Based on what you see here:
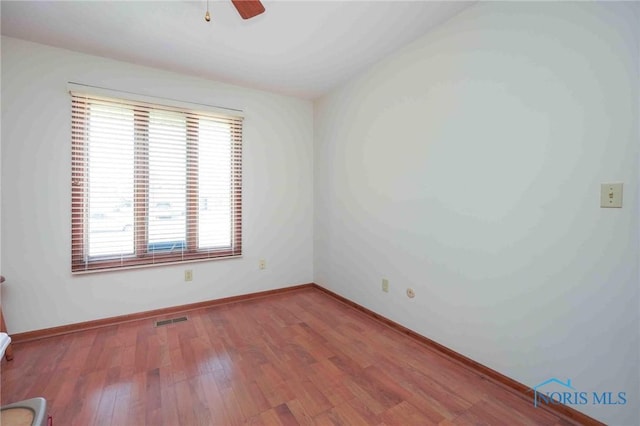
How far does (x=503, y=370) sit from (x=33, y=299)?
12.2 ft

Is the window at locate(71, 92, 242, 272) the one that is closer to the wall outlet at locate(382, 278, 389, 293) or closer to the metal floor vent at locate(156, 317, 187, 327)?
the metal floor vent at locate(156, 317, 187, 327)

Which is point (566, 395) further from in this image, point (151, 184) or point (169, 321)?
point (151, 184)

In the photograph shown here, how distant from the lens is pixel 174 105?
2848 millimetres

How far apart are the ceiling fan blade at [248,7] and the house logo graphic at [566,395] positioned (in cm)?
277

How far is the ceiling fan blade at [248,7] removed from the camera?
1.59 m

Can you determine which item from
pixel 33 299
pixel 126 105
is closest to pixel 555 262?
pixel 126 105

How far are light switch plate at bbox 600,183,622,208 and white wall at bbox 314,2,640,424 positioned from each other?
0.08 feet

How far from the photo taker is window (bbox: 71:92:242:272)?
8.25 ft

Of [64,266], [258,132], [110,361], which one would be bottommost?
[110,361]

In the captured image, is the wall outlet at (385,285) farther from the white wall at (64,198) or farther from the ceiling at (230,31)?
the ceiling at (230,31)

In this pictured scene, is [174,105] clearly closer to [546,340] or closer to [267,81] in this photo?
[267,81]

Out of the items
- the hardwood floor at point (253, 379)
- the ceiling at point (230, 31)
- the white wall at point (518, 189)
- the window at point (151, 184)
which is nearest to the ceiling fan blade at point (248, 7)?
the ceiling at point (230, 31)

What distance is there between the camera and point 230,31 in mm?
2158

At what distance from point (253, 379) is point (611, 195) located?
2.29m
